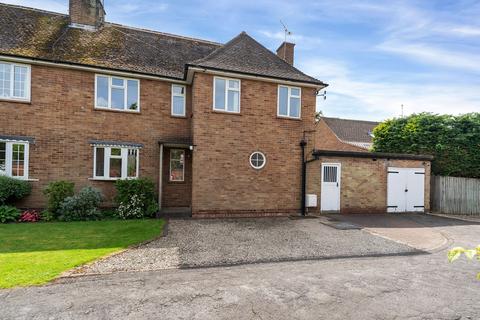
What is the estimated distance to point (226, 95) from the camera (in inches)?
444

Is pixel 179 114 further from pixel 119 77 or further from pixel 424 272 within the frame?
pixel 424 272

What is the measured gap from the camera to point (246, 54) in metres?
12.5

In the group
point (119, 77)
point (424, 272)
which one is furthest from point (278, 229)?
point (119, 77)

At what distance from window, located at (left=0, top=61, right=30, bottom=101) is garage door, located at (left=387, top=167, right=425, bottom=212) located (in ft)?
51.6

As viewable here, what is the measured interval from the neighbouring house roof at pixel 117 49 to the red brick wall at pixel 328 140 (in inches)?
581

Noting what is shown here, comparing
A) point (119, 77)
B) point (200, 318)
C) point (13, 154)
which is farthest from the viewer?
point (119, 77)

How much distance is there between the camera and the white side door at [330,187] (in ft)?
40.8

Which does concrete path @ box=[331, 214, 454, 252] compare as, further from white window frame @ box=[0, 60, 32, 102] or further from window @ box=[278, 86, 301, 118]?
white window frame @ box=[0, 60, 32, 102]

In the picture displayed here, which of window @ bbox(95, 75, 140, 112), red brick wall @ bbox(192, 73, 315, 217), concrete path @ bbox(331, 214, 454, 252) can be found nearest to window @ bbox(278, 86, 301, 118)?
red brick wall @ bbox(192, 73, 315, 217)

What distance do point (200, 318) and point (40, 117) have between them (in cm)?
1114

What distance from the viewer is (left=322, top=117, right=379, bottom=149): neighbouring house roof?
27933mm

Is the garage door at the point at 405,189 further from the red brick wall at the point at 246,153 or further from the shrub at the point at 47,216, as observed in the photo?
the shrub at the point at 47,216

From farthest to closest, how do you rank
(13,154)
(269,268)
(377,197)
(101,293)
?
(377,197) → (13,154) → (269,268) → (101,293)

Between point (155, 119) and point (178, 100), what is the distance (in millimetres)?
1402
